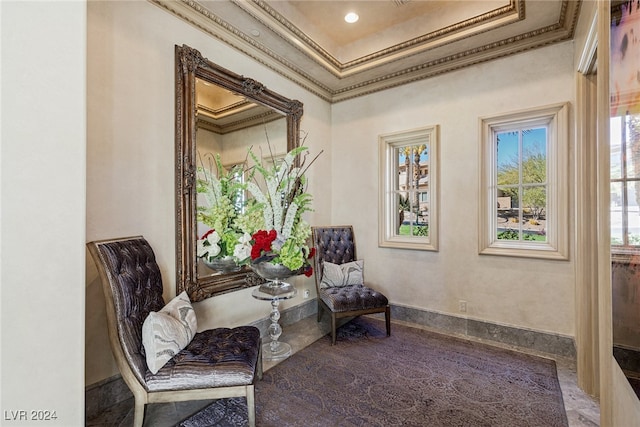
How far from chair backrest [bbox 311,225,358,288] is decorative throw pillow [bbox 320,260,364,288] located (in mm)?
71

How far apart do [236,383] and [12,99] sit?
1.61 metres

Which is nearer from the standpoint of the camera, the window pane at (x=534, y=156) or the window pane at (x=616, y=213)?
the window pane at (x=616, y=213)

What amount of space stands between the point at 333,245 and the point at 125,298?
7.83 ft

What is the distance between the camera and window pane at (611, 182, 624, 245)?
1.18m

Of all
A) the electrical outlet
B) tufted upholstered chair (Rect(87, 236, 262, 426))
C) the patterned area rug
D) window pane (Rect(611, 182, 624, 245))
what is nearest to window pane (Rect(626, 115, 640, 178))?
window pane (Rect(611, 182, 624, 245))

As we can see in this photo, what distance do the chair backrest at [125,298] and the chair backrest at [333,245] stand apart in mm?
1954

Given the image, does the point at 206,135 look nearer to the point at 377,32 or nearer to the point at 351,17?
the point at 351,17

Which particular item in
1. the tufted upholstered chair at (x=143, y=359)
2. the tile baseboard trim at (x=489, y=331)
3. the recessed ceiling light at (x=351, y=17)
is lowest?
the tile baseboard trim at (x=489, y=331)

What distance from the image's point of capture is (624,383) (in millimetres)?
1138

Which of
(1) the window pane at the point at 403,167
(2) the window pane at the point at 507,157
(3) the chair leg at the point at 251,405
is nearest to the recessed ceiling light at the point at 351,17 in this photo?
(1) the window pane at the point at 403,167

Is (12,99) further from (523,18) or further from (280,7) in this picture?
(523,18)

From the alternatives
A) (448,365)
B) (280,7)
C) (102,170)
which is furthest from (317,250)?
(280,7)

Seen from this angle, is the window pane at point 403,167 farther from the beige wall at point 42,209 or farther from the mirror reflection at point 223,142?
the beige wall at point 42,209

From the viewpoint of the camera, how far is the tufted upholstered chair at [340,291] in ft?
9.50
